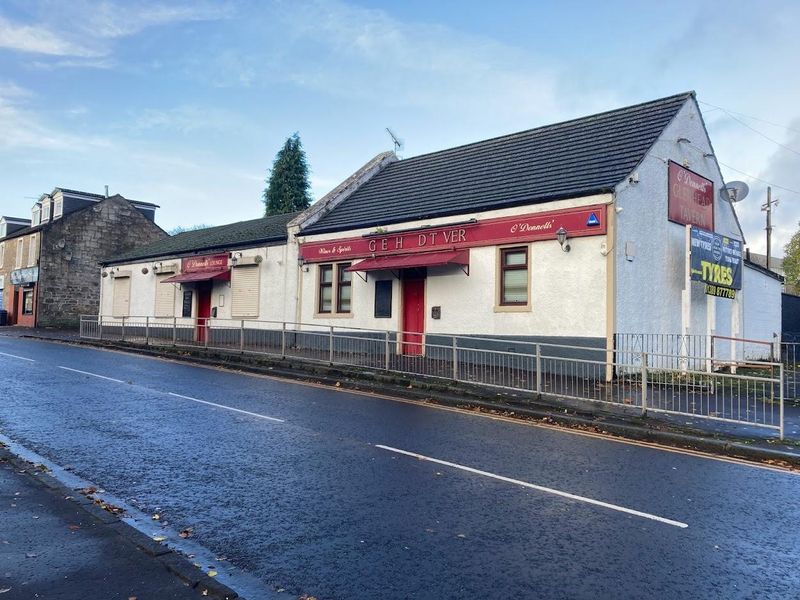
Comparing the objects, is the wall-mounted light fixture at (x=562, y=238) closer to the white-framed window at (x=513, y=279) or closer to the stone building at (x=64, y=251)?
the white-framed window at (x=513, y=279)

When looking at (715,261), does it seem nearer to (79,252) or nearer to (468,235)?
(468,235)

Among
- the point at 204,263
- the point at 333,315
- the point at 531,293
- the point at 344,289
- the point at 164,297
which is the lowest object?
the point at 333,315

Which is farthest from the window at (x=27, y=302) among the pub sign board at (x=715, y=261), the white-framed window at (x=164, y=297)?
the pub sign board at (x=715, y=261)

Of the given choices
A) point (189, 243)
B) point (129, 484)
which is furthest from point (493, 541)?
point (189, 243)

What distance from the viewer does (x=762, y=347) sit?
2372 centimetres

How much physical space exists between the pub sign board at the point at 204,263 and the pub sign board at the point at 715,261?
61.4ft

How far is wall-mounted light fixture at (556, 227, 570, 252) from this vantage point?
15742 millimetres

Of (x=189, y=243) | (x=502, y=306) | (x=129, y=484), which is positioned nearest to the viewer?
(x=129, y=484)

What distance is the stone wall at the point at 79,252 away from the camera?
128 feet

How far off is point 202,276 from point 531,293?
15719 mm

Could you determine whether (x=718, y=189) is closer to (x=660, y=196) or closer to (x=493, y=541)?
(x=660, y=196)

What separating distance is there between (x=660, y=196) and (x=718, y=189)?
5.09 m

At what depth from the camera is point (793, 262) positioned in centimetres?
4772

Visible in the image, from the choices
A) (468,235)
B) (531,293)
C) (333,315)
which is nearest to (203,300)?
(333,315)
